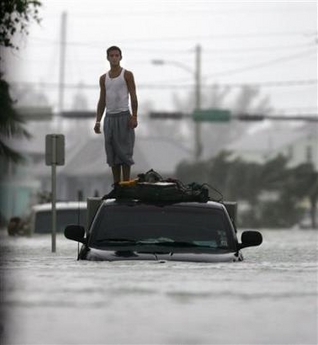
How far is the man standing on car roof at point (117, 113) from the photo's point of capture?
15797 mm

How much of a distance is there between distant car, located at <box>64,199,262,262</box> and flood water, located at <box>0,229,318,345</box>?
1036 mm

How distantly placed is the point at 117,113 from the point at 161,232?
3137mm

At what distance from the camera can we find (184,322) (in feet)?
28.4

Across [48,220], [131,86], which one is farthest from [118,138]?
[48,220]

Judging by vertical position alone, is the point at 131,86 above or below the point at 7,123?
above

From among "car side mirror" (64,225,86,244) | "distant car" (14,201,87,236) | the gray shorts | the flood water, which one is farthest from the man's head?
"distant car" (14,201,87,236)

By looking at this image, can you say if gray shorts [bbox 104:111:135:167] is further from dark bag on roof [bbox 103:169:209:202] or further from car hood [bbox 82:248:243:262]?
car hood [bbox 82:248:243:262]

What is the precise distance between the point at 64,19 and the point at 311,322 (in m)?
105

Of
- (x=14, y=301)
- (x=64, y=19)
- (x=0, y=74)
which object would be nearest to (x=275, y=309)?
(x=14, y=301)

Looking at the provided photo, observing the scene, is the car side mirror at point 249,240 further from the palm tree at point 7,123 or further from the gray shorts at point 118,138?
the palm tree at point 7,123

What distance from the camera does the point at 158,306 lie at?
30.1 ft

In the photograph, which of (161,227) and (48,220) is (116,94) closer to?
(161,227)

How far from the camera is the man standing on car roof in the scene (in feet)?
51.8

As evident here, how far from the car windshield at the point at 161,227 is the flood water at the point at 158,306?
1281 mm
